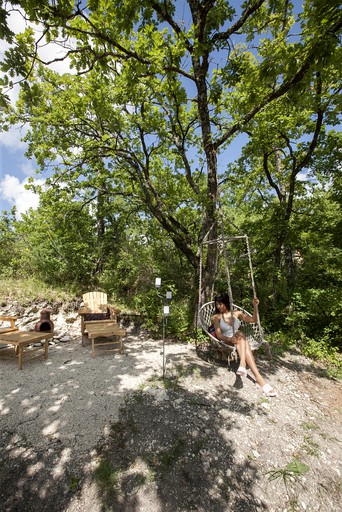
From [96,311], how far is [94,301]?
28 centimetres

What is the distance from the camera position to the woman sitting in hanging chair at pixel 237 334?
3402 millimetres

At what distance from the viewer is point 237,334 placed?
383 cm

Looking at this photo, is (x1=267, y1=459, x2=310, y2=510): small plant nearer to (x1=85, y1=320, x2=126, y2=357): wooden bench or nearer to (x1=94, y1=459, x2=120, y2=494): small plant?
(x1=94, y1=459, x2=120, y2=494): small plant

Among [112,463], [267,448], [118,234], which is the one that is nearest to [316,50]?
[267,448]

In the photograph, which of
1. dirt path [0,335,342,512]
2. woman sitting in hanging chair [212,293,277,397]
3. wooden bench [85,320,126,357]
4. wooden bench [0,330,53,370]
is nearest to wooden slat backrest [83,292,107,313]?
wooden bench [85,320,126,357]

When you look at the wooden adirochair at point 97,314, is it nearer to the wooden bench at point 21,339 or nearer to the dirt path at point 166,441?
the wooden bench at point 21,339

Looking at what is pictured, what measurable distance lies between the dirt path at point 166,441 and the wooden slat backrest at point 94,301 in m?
2.05

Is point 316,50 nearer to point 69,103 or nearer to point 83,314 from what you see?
point 69,103

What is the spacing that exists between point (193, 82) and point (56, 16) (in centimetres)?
297

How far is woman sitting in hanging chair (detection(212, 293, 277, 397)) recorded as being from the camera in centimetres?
340

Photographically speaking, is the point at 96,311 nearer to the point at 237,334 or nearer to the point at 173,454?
the point at 237,334

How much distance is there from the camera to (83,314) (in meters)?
5.68

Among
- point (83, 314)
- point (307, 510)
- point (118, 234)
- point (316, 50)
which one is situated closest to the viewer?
point (307, 510)

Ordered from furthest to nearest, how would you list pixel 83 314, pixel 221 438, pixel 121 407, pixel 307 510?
pixel 83 314 → pixel 121 407 → pixel 221 438 → pixel 307 510
